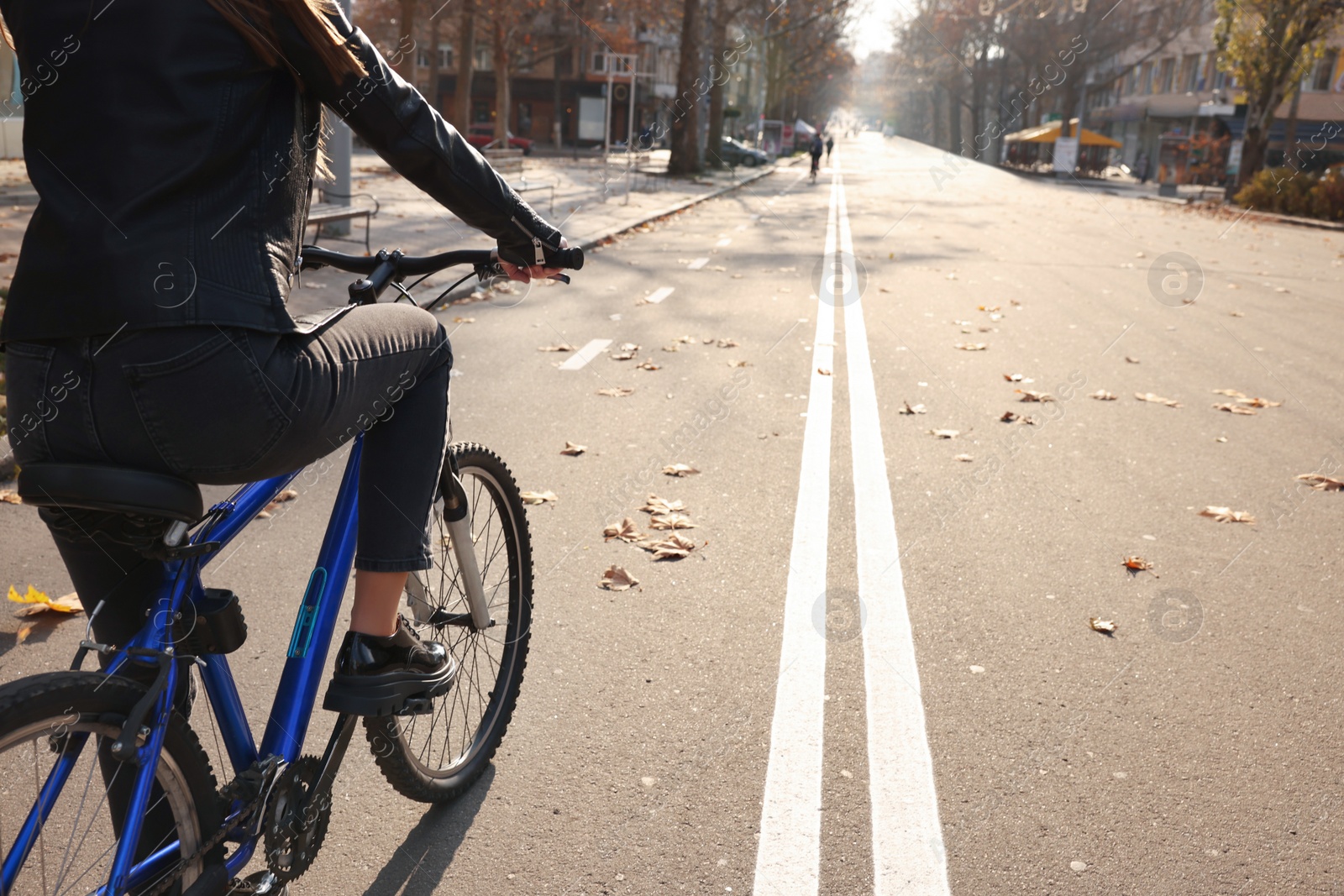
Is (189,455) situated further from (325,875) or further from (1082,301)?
(1082,301)

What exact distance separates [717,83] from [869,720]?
44543 millimetres

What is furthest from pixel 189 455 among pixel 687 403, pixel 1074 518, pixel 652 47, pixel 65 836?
pixel 652 47

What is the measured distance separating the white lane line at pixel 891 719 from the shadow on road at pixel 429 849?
94 centimetres

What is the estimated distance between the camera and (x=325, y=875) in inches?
99.7

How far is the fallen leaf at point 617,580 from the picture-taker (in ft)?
13.8

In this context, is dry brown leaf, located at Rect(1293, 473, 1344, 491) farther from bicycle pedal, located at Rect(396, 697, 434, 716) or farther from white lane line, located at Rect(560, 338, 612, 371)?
bicycle pedal, located at Rect(396, 697, 434, 716)

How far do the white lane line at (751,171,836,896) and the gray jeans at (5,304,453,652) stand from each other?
1106 mm

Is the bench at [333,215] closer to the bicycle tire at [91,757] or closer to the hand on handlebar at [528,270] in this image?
the hand on handlebar at [528,270]

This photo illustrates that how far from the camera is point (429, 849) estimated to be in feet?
8.68

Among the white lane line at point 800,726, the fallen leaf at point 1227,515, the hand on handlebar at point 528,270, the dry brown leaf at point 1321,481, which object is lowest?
the white lane line at point 800,726

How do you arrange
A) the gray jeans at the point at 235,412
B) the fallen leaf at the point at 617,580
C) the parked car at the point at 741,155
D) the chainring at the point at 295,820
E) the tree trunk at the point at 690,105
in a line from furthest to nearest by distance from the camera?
1. the parked car at the point at 741,155
2. the tree trunk at the point at 690,105
3. the fallen leaf at the point at 617,580
4. the chainring at the point at 295,820
5. the gray jeans at the point at 235,412

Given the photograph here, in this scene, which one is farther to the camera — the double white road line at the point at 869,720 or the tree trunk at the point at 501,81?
the tree trunk at the point at 501,81

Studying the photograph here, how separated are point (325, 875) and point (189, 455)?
1.22 meters

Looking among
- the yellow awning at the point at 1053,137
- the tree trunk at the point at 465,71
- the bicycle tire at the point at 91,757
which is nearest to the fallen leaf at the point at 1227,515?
the bicycle tire at the point at 91,757
